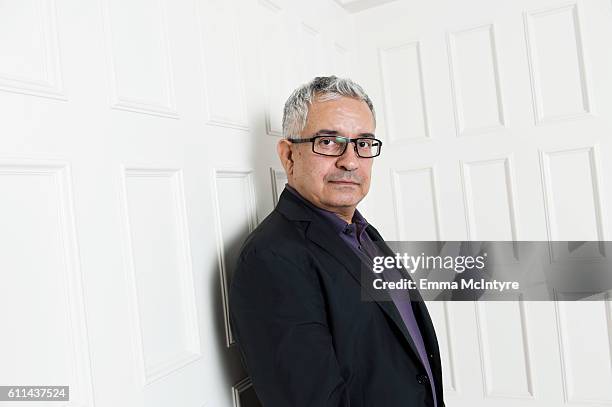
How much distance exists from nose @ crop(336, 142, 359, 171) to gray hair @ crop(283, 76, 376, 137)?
137mm

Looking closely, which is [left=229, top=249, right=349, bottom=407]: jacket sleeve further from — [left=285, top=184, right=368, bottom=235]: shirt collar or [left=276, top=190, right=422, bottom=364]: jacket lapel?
[left=285, top=184, right=368, bottom=235]: shirt collar

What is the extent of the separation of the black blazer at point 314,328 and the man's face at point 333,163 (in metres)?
0.11

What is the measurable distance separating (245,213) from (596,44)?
4.90 ft

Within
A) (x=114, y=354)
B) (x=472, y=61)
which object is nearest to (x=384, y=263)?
(x=114, y=354)

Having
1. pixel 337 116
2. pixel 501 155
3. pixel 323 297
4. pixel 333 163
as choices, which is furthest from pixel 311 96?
pixel 501 155

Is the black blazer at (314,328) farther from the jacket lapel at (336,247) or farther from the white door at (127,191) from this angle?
the white door at (127,191)

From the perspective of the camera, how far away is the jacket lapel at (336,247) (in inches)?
45.9

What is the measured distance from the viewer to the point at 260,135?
1.53 m

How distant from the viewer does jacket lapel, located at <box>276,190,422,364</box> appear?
45.9 inches

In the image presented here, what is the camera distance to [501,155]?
2004 millimetres

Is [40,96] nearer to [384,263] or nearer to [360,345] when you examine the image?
[360,345]

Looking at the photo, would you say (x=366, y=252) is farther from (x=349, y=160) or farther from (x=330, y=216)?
(x=349, y=160)

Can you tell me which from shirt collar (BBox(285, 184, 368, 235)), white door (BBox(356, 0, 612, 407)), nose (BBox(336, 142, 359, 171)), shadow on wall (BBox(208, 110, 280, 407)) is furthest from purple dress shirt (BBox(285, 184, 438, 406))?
white door (BBox(356, 0, 612, 407))

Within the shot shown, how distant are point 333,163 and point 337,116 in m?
0.13
